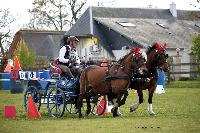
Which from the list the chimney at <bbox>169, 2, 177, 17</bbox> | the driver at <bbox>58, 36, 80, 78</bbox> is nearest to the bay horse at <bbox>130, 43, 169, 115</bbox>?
the driver at <bbox>58, 36, 80, 78</bbox>

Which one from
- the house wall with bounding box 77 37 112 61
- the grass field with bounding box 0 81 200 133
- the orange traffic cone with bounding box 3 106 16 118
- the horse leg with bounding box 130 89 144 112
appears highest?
the house wall with bounding box 77 37 112 61

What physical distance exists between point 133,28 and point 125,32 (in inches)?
84.5

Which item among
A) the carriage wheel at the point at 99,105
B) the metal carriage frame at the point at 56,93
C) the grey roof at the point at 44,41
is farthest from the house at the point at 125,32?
the carriage wheel at the point at 99,105

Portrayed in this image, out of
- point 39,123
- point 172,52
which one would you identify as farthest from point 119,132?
point 172,52

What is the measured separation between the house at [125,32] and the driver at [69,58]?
3589 cm

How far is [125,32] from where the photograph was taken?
187 feet

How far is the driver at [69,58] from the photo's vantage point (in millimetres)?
18281

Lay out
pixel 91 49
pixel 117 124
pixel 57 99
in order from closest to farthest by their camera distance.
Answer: pixel 117 124
pixel 57 99
pixel 91 49

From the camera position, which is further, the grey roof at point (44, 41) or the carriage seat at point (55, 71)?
the grey roof at point (44, 41)

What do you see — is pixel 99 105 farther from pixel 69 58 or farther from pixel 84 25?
pixel 84 25

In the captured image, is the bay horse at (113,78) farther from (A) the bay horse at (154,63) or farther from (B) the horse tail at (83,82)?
(A) the bay horse at (154,63)

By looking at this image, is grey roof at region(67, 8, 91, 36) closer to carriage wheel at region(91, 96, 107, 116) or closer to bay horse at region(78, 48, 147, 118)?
carriage wheel at region(91, 96, 107, 116)

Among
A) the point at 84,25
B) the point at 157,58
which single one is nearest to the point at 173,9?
the point at 84,25

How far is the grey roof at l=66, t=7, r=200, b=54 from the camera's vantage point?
57281 millimetres
